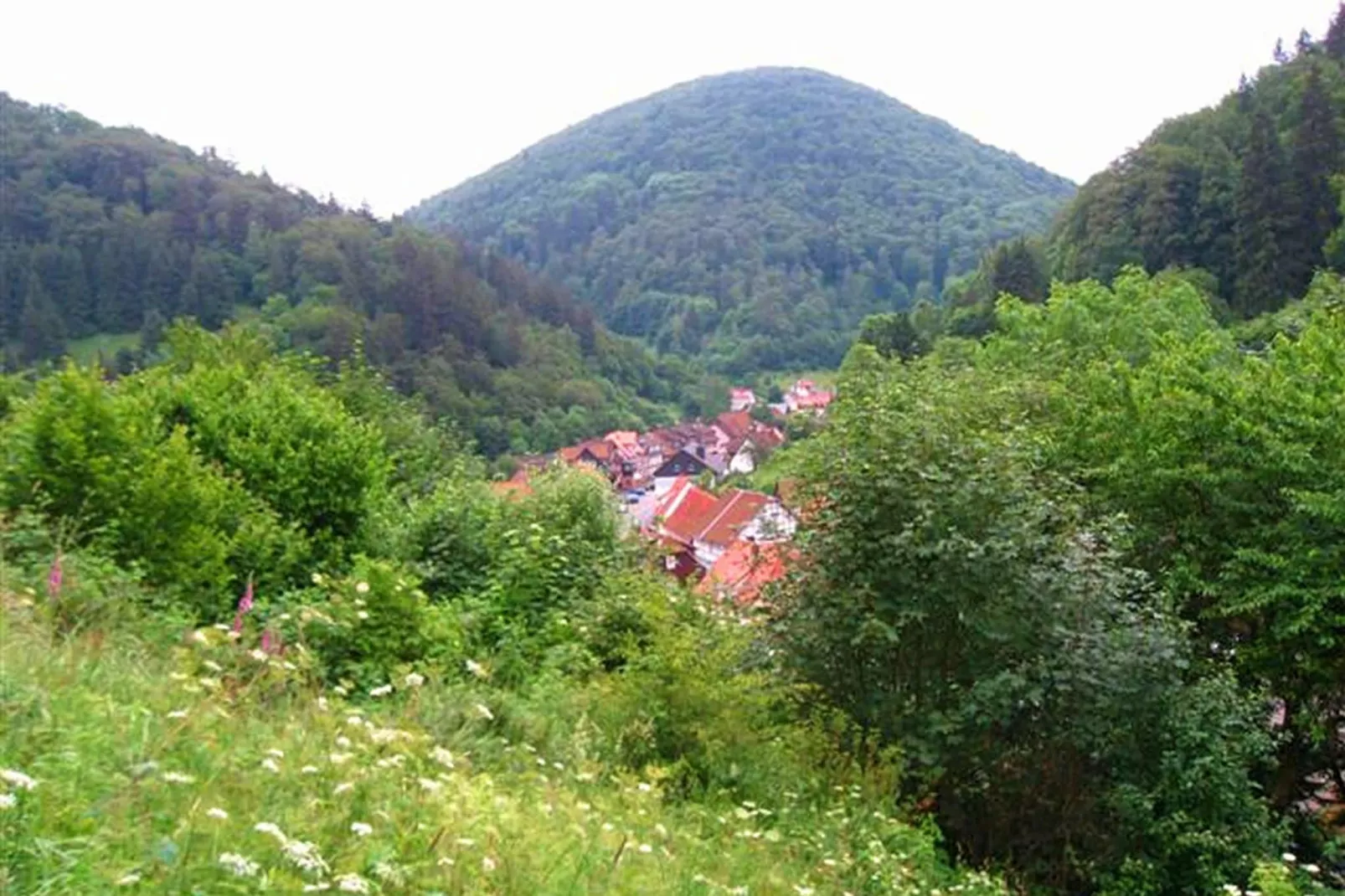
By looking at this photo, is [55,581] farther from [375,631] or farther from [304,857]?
[304,857]

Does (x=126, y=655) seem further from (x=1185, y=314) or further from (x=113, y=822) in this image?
(x=1185, y=314)

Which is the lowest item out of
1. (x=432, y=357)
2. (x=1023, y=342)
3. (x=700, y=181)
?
(x=432, y=357)

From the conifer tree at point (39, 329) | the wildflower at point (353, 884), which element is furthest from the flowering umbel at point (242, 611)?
the conifer tree at point (39, 329)

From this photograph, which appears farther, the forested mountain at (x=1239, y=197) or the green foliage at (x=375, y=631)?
the forested mountain at (x=1239, y=197)

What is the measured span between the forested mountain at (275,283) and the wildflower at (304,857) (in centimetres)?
6797

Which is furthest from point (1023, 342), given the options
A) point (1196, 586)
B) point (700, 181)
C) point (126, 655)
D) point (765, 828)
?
point (700, 181)

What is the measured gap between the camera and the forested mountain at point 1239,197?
42834 mm

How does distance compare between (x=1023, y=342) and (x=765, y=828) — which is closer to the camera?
(x=765, y=828)

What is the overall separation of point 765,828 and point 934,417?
399 cm

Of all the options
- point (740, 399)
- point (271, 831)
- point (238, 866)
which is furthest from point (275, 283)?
point (238, 866)

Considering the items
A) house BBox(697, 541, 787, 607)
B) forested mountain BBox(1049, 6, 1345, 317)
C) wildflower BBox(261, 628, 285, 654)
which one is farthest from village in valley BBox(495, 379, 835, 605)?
forested mountain BBox(1049, 6, 1345, 317)

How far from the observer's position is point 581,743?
542cm

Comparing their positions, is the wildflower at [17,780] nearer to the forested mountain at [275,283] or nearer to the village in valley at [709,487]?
the village in valley at [709,487]

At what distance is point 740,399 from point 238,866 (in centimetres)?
10775
